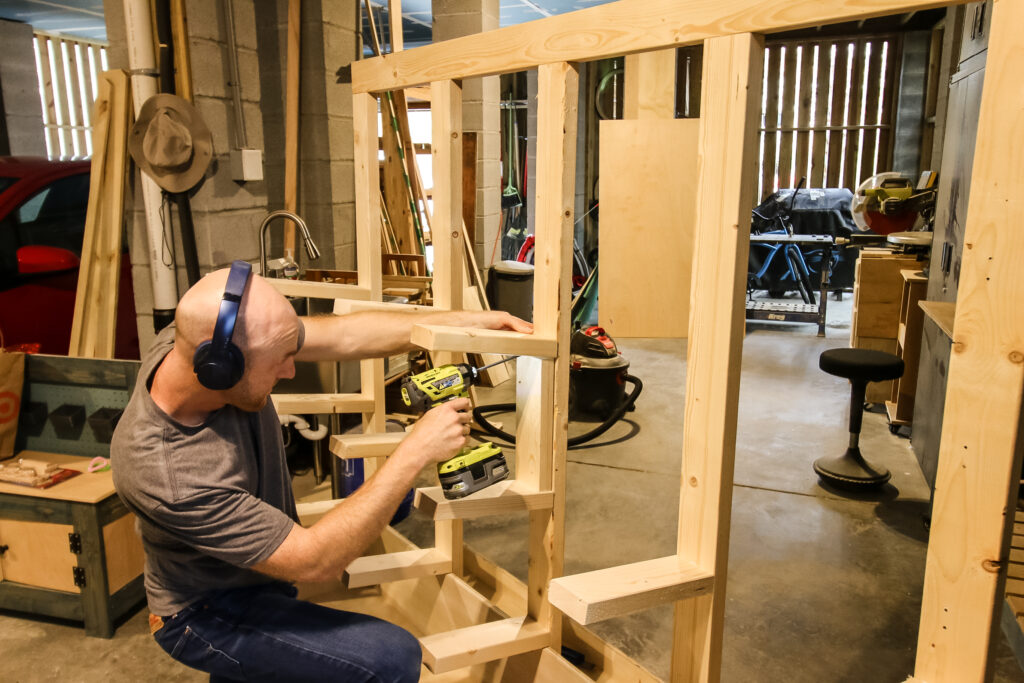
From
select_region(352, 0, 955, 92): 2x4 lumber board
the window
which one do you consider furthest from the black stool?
the window

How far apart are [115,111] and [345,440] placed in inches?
83.0

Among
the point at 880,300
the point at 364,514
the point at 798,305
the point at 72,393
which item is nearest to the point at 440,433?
the point at 364,514

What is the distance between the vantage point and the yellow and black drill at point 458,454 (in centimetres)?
178

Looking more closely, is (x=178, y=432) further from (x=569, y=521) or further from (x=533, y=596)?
(x=569, y=521)

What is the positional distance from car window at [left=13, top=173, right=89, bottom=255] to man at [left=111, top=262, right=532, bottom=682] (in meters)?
2.68

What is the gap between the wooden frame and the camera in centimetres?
114

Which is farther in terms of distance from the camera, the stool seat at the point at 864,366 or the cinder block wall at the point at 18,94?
the cinder block wall at the point at 18,94

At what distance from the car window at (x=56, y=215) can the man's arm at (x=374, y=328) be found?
2.52 meters

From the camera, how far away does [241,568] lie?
5.50 feet

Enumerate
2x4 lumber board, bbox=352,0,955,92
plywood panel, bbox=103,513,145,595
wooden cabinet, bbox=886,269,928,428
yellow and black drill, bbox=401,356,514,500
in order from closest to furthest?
2x4 lumber board, bbox=352,0,955,92, yellow and black drill, bbox=401,356,514,500, plywood panel, bbox=103,513,145,595, wooden cabinet, bbox=886,269,928,428

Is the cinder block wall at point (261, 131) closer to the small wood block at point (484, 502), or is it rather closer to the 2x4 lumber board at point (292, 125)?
the 2x4 lumber board at point (292, 125)

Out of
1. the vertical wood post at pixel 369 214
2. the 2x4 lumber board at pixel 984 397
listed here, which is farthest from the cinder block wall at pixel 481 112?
the 2x4 lumber board at pixel 984 397

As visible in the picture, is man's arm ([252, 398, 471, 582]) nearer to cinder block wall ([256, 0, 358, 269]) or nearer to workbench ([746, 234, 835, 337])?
cinder block wall ([256, 0, 358, 269])

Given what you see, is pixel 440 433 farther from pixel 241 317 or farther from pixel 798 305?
pixel 798 305
